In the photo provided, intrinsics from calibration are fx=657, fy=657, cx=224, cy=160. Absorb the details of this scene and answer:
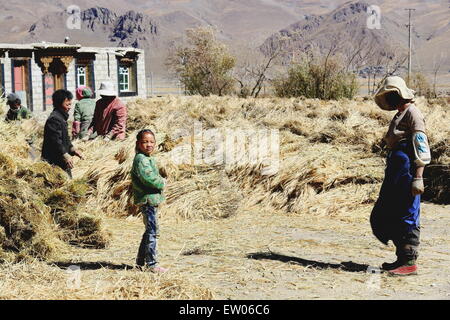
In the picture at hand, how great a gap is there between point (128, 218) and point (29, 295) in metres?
3.23

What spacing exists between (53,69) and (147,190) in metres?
21.0

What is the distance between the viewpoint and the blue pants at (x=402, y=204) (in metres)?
4.74

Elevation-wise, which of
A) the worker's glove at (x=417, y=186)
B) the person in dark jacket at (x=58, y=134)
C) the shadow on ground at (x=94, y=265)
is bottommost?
the shadow on ground at (x=94, y=265)

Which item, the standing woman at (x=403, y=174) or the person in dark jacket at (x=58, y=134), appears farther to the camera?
the person in dark jacket at (x=58, y=134)

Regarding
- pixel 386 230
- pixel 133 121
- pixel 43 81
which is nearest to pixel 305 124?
pixel 133 121

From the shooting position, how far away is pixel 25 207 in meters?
5.38

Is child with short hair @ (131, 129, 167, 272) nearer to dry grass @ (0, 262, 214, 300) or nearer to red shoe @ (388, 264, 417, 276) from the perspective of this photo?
dry grass @ (0, 262, 214, 300)

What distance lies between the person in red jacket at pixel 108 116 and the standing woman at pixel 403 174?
12.6 ft

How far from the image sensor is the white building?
22.7 meters

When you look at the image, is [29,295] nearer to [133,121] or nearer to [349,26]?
[133,121]

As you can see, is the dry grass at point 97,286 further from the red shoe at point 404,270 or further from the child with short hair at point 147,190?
the red shoe at point 404,270

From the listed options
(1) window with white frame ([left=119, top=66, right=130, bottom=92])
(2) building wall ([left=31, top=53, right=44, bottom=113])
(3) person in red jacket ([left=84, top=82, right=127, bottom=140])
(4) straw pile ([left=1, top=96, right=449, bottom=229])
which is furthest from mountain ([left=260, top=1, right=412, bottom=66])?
(3) person in red jacket ([left=84, top=82, right=127, bottom=140])

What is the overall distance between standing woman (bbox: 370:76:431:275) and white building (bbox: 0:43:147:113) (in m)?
18.6

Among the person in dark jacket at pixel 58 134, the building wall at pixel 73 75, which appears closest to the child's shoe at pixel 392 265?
the person in dark jacket at pixel 58 134
